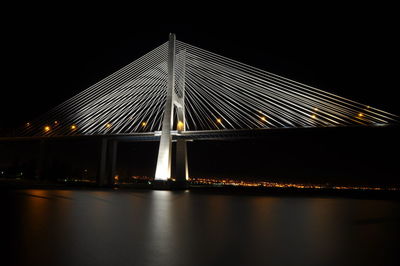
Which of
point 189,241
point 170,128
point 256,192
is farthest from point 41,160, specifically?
point 189,241

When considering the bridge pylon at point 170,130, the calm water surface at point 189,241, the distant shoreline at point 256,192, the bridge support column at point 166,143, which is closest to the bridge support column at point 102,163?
the distant shoreline at point 256,192

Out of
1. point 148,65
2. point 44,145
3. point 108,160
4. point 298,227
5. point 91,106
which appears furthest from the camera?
point 44,145

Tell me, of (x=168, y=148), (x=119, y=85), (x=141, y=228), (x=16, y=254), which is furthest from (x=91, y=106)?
(x=16, y=254)

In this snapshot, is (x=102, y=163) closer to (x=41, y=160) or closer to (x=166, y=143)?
(x=41, y=160)

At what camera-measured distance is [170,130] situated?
2436cm

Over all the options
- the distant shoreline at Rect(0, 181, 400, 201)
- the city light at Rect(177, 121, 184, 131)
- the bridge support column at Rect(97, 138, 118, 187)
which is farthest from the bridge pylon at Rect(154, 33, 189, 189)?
the bridge support column at Rect(97, 138, 118, 187)

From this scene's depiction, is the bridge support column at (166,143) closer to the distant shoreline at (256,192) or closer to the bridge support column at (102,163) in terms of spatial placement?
the distant shoreline at (256,192)

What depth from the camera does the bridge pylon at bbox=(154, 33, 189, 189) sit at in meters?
24.3

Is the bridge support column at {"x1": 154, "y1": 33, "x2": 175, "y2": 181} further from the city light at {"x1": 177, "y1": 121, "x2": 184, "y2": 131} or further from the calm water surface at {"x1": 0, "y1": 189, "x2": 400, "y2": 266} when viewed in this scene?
the calm water surface at {"x1": 0, "y1": 189, "x2": 400, "y2": 266}

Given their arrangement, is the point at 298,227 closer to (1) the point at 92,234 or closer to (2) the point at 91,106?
(1) the point at 92,234

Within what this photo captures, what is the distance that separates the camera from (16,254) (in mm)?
4281

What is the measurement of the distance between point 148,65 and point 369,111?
1617 cm

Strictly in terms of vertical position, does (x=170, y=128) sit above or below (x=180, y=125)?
below

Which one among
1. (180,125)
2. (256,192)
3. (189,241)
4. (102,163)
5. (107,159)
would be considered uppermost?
(180,125)
